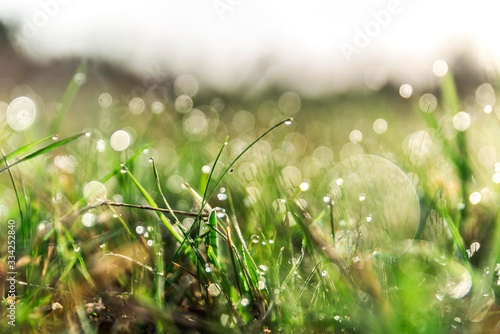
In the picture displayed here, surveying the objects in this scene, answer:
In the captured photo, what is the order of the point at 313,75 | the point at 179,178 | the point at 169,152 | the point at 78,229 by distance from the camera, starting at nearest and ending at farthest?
the point at 78,229
the point at 179,178
the point at 169,152
the point at 313,75

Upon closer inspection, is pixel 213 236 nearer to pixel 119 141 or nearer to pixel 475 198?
pixel 475 198

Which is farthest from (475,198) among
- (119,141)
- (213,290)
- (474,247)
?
(119,141)

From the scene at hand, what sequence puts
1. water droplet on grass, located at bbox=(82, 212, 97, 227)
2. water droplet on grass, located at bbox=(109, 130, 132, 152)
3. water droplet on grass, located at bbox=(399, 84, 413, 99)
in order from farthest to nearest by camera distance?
water droplet on grass, located at bbox=(399, 84, 413, 99) → water droplet on grass, located at bbox=(109, 130, 132, 152) → water droplet on grass, located at bbox=(82, 212, 97, 227)

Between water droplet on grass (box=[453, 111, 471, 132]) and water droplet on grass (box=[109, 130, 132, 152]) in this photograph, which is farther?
water droplet on grass (box=[109, 130, 132, 152])

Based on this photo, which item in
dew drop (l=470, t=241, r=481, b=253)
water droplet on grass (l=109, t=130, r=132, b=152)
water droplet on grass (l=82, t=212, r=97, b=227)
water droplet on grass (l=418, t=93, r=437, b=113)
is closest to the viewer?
dew drop (l=470, t=241, r=481, b=253)

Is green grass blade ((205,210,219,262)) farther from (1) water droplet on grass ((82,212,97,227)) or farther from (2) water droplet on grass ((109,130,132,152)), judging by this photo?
(2) water droplet on grass ((109,130,132,152))

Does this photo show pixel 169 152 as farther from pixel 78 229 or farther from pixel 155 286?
pixel 155 286

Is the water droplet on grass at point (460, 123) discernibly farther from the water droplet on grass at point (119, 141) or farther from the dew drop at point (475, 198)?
the water droplet on grass at point (119, 141)

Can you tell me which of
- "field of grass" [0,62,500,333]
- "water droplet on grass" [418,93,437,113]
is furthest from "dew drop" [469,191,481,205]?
"water droplet on grass" [418,93,437,113]

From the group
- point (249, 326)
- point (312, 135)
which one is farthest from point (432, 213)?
point (312, 135)

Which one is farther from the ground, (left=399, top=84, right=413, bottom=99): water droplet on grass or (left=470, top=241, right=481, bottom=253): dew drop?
(left=399, top=84, right=413, bottom=99): water droplet on grass

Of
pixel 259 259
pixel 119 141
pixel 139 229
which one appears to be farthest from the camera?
pixel 119 141
